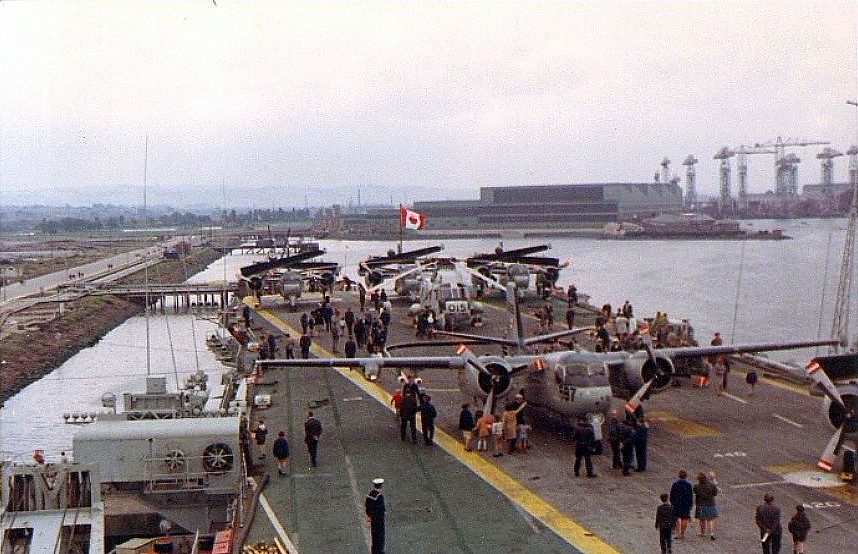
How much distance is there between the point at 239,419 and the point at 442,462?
5199mm

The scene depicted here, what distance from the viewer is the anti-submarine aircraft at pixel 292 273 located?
48812 mm

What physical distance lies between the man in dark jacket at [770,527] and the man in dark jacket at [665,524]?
147cm

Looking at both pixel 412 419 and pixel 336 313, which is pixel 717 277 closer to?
pixel 336 313

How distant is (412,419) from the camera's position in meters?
23.0

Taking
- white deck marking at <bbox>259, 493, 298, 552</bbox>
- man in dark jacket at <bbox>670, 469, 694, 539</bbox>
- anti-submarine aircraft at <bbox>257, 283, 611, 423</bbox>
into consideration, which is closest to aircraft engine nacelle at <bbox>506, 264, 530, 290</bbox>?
anti-submarine aircraft at <bbox>257, 283, 611, 423</bbox>

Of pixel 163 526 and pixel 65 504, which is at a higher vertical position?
pixel 65 504

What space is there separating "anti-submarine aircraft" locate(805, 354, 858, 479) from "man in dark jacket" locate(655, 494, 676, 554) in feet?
21.0

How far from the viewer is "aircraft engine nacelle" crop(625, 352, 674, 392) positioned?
23047mm

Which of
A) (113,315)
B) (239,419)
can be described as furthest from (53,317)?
(239,419)

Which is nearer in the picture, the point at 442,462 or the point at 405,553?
the point at 405,553

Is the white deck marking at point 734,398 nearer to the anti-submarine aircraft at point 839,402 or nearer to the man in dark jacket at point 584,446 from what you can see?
the anti-submarine aircraft at point 839,402

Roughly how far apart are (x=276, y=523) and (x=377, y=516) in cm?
300

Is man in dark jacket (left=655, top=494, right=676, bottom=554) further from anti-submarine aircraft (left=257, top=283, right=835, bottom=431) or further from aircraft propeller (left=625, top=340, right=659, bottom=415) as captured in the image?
aircraft propeller (left=625, top=340, right=659, bottom=415)

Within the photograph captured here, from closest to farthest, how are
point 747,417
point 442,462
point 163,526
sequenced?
1. point 163,526
2. point 442,462
3. point 747,417
